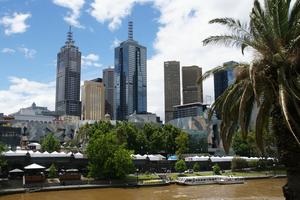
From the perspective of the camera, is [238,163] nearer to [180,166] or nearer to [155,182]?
[180,166]

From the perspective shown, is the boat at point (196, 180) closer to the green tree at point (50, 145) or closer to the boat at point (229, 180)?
the boat at point (229, 180)

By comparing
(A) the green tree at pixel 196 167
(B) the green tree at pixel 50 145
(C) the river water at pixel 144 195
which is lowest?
(C) the river water at pixel 144 195

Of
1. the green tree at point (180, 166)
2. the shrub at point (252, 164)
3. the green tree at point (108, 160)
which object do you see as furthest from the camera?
the shrub at point (252, 164)

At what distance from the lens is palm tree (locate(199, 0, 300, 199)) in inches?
563

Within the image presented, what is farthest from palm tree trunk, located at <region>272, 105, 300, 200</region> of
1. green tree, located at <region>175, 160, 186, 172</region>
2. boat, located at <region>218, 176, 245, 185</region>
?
green tree, located at <region>175, 160, 186, 172</region>

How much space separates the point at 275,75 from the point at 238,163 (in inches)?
3936

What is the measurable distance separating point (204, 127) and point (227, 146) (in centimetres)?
15801

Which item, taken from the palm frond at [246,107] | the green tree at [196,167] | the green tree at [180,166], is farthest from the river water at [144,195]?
the palm frond at [246,107]

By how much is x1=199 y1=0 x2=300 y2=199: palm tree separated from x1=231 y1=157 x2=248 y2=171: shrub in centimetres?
9694

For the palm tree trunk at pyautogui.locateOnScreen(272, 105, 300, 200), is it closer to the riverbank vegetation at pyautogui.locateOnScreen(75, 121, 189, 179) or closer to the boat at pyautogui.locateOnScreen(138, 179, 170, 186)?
the boat at pyautogui.locateOnScreen(138, 179, 170, 186)

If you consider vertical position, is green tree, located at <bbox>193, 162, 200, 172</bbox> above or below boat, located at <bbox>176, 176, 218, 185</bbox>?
above

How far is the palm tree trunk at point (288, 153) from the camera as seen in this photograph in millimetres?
14078

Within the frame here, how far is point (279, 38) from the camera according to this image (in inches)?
600

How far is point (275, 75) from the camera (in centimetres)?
1523
